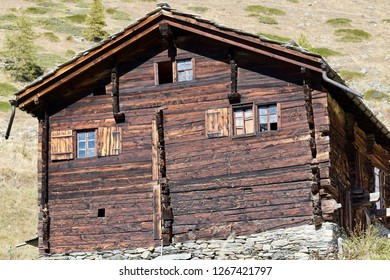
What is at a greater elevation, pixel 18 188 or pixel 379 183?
pixel 18 188

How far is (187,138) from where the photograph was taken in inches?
974

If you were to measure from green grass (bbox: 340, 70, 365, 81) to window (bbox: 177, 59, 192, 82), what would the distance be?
47.1 meters

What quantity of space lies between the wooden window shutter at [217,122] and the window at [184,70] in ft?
4.68

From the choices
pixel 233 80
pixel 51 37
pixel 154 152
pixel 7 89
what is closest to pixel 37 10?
pixel 51 37

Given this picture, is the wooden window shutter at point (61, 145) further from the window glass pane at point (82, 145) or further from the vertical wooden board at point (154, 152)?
the vertical wooden board at point (154, 152)

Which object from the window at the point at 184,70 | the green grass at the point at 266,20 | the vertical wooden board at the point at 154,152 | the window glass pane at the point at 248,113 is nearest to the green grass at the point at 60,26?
the green grass at the point at 266,20

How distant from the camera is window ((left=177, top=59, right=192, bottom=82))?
82.9 ft

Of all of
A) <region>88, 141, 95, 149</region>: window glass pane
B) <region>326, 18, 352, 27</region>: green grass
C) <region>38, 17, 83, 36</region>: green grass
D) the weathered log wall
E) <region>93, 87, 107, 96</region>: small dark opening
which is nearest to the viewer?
the weathered log wall

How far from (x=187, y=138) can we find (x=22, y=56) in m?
52.0

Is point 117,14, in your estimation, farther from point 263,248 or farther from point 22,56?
point 263,248

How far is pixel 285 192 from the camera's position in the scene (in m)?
23.4

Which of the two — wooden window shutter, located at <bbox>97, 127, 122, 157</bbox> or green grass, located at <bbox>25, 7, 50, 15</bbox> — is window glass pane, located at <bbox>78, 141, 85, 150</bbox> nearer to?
wooden window shutter, located at <bbox>97, 127, 122, 157</bbox>

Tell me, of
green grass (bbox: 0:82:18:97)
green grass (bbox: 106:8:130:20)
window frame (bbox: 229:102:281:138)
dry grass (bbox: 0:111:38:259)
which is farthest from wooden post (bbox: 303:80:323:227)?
green grass (bbox: 106:8:130:20)

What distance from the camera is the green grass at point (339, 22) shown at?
9919 cm
